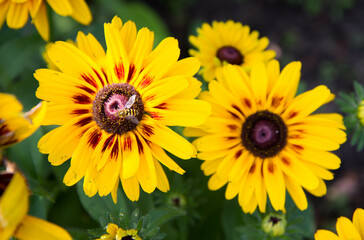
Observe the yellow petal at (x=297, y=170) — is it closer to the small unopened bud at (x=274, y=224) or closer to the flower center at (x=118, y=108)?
the small unopened bud at (x=274, y=224)

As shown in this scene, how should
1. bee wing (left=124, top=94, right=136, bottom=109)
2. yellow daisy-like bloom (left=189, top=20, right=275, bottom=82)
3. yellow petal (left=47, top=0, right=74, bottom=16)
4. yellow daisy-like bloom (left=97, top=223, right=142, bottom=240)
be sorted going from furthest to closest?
yellow daisy-like bloom (left=189, top=20, right=275, bottom=82) → yellow petal (left=47, top=0, right=74, bottom=16) → bee wing (left=124, top=94, right=136, bottom=109) → yellow daisy-like bloom (left=97, top=223, right=142, bottom=240)

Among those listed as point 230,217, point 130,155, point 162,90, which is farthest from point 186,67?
point 230,217

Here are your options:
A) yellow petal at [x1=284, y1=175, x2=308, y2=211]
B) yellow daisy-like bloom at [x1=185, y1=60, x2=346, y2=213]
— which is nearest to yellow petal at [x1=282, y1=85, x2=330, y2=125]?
yellow daisy-like bloom at [x1=185, y1=60, x2=346, y2=213]

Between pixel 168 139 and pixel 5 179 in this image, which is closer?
pixel 5 179

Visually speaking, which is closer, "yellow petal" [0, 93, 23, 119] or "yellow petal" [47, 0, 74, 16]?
"yellow petal" [0, 93, 23, 119]

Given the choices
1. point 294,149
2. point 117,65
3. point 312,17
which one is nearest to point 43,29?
point 117,65

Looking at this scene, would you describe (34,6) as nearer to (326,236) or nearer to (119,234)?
(119,234)

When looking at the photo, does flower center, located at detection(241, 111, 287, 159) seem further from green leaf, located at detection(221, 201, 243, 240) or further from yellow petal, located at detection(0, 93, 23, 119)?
yellow petal, located at detection(0, 93, 23, 119)
